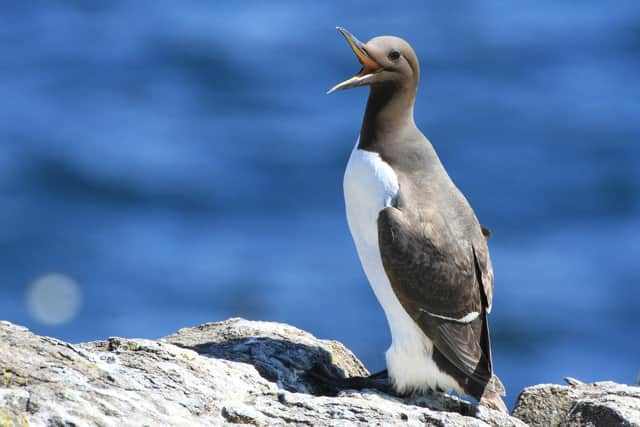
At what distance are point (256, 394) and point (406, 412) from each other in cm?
68

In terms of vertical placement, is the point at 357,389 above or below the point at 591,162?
below

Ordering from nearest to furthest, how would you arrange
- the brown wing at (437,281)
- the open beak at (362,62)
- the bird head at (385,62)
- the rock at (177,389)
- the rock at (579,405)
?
the rock at (177,389) < the rock at (579,405) < the brown wing at (437,281) < the open beak at (362,62) < the bird head at (385,62)

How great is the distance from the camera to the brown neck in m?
6.90

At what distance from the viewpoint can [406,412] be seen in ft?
17.9

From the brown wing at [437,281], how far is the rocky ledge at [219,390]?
26 cm

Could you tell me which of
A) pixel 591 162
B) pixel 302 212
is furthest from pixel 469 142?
pixel 302 212

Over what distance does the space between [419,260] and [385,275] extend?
23cm

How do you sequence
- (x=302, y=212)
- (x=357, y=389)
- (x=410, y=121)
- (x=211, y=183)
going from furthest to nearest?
(x=211, y=183), (x=302, y=212), (x=410, y=121), (x=357, y=389)

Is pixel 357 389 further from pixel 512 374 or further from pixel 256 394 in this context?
pixel 512 374

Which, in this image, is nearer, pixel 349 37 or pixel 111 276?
pixel 349 37

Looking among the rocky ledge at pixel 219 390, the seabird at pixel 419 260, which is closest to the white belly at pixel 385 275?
the seabird at pixel 419 260

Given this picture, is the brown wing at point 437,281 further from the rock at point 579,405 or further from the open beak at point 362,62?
the open beak at point 362,62

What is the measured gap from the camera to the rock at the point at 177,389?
484cm

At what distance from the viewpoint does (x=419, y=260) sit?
654 cm
